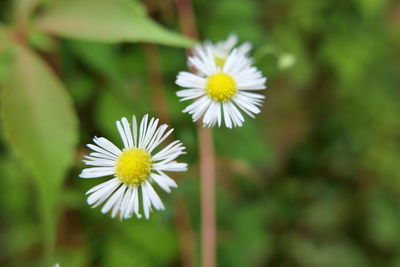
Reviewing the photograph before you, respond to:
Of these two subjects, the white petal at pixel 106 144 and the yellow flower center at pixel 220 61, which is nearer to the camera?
the white petal at pixel 106 144

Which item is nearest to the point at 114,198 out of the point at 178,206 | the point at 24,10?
the point at 24,10

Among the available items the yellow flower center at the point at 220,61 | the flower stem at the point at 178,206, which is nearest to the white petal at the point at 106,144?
the yellow flower center at the point at 220,61

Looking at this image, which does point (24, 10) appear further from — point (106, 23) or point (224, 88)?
point (224, 88)

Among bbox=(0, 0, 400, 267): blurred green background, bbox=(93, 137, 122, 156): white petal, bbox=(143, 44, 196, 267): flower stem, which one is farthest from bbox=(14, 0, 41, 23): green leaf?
bbox=(93, 137, 122, 156): white petal

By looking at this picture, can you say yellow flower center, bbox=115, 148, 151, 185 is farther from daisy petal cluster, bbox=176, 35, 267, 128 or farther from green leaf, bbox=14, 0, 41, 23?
green leaf, bbox=14, 0, 41, 23

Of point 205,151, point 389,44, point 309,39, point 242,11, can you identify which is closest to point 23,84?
point 205,151

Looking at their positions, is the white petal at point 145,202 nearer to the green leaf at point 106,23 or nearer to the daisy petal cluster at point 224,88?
the daisy petal cluster at point 224,88

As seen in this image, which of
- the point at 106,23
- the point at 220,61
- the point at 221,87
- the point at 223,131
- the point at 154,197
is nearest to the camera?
the point at 154,197
